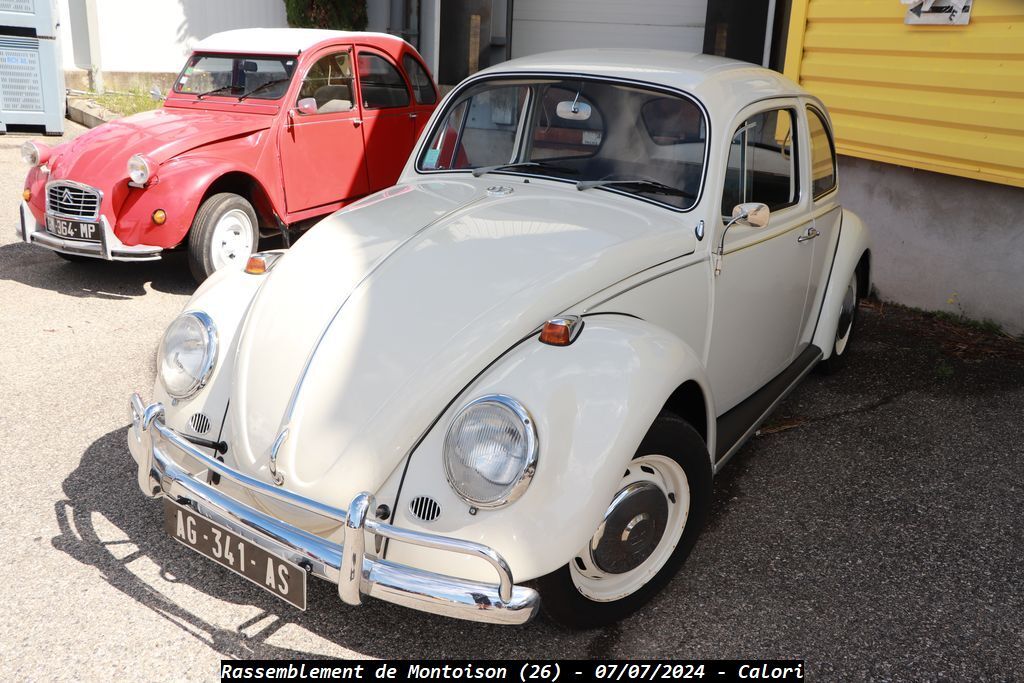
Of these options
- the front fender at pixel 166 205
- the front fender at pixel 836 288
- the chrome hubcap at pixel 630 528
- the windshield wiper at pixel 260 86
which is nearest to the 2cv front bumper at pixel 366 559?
the chrome hubcap at pixel 630 528

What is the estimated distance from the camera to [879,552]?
10.7 feet

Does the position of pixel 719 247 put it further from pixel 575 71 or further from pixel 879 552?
pixel 879 552

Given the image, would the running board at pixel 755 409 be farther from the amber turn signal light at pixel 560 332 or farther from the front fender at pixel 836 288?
the amber turn signal light at pixel 560 332

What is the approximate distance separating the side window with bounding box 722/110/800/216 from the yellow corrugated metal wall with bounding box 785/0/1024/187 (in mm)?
2374

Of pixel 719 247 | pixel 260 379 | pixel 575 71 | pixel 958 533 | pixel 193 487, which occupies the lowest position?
pixel 958 533

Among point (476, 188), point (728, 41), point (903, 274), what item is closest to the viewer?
point (476, 188)

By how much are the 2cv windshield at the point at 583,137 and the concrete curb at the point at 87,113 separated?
346 inches

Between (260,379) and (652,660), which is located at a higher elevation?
(260,379)

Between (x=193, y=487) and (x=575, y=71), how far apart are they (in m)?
2.26

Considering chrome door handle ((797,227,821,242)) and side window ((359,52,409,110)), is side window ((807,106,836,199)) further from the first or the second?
side window ((359,52,409,110))

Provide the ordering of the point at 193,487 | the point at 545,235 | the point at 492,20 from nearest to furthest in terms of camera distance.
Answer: the point at 193,487 → the point at 545,235 → the point at 492,20

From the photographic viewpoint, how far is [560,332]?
254cm

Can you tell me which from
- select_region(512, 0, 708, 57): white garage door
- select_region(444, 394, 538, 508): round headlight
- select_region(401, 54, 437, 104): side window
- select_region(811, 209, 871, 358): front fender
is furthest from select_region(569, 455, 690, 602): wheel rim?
select_region(512, 0, 708, 57): white garage door

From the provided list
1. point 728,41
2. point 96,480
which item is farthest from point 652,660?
point 728,41
